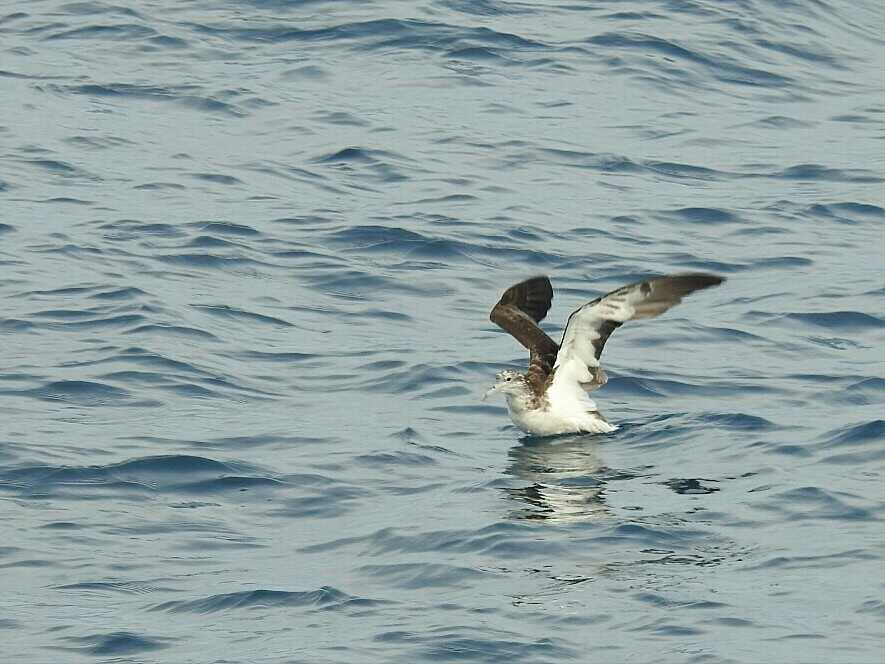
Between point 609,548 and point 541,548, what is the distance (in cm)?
40

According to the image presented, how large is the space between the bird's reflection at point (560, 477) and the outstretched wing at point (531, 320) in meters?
0.50

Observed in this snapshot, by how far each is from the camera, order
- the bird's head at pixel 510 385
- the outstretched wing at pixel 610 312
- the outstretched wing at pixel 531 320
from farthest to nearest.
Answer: the outstretched wing at pixel 531 320 < the bird's head at pixel 510 385 < the outstretched wing at pixel 610 312

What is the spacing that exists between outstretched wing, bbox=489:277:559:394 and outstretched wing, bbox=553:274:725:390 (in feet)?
1.19

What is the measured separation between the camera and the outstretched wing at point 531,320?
13219mm

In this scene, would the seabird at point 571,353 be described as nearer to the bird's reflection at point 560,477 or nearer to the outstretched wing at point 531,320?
the outstretched wing at point 531,320

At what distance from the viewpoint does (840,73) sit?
23766mm

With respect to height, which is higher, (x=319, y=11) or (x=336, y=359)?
(x=319, y=11)

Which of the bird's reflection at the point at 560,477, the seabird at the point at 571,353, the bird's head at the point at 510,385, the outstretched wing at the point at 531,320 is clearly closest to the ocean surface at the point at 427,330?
the bird's reflection at the point at 560,477

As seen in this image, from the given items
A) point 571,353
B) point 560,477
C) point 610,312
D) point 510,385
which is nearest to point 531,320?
point 571,353

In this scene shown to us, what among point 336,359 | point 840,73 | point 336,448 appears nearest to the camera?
point 336,448

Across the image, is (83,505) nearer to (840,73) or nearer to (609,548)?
(609,548)

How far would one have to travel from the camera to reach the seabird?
39.1 feet

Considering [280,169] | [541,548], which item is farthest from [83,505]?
[280,169]

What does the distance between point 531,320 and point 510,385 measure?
107 cm
